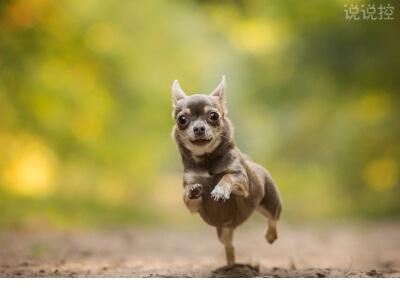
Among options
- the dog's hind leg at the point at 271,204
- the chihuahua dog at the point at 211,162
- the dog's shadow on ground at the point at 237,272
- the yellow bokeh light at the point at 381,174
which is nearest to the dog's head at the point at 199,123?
the chihuahua dog at the point at 211,162

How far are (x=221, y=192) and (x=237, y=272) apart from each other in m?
1.07

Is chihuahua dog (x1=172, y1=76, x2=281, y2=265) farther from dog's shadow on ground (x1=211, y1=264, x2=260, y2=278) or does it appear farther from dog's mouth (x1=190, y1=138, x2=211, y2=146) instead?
dog's shadow on ground (x1=211, y1=264, x2=260, y2=278)

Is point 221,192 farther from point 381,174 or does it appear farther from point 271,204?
point 381,174

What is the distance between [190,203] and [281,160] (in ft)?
→ 11.5

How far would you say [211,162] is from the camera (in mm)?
3240

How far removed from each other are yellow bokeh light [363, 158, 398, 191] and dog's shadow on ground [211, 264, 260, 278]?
2.93 meters

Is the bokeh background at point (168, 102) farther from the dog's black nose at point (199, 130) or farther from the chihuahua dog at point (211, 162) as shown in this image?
the dog's black nose at point (199, 130)

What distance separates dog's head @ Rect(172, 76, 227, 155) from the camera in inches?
123

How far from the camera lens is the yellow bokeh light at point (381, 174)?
6.39 meters

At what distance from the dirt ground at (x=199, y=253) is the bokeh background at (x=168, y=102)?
35cm

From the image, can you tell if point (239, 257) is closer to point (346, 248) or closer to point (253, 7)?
point (346, 248)

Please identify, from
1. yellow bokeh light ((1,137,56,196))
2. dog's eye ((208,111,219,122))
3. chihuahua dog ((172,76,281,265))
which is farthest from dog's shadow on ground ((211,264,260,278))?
yellow bokeh light ((1,137,56,196))

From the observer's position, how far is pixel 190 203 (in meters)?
3.12

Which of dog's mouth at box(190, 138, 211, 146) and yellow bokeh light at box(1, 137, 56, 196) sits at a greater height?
yellow bokeh light at box(1, 137, 56, 196)
